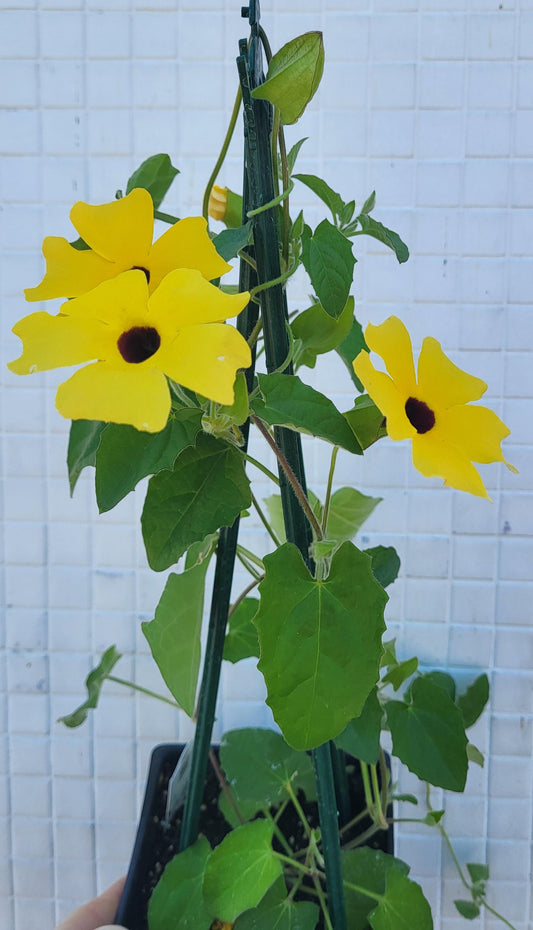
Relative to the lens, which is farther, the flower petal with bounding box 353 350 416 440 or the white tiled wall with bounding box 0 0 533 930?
the white tiled wall with bounding box 0 0 533 930

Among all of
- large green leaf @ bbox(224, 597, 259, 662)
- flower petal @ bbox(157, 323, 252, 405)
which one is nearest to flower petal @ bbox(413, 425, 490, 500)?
flower petal @ bbox(157, 323, 252, 405)

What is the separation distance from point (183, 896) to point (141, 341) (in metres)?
0.51

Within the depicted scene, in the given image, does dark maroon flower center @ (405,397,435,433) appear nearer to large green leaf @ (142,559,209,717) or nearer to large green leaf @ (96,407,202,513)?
large green leaf @ (96,407,202,513)

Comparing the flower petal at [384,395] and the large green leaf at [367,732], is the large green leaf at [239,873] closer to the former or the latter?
the large green leaf at [367,732]

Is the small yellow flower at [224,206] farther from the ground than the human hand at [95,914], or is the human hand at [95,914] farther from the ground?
the small yellow flower at [224,206]

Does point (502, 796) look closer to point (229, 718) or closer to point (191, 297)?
point (229, 718)

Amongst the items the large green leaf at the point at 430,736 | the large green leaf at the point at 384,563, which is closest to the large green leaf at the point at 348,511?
the large green leaf at the point at 384,563

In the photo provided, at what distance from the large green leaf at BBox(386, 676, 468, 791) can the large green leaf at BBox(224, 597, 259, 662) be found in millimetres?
158

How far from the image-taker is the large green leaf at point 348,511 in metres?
0.69

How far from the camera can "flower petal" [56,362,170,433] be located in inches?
12.5

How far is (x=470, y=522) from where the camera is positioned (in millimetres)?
959

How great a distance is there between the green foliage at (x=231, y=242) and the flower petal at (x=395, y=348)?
86 millimetres

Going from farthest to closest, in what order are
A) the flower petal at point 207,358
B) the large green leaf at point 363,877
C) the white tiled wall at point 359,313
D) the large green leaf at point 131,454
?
the white tiled wall at point 359,313 → the large green leaf at point 363,877 → the large green leaf at point 131,454 → the flower petal at point 207,358

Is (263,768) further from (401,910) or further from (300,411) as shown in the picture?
(300,411)
